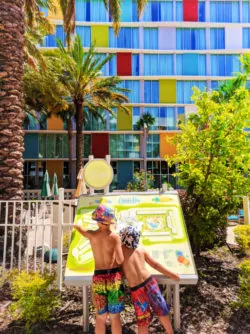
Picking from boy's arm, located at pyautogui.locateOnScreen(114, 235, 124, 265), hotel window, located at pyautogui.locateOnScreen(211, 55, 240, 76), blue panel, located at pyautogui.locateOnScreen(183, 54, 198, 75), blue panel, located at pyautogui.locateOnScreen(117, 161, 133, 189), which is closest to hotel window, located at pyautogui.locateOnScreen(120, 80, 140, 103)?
blue panel, located at pyautogui.locateOnScreen(183, 54, 198, 75)

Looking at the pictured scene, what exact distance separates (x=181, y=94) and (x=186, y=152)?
1072 inches

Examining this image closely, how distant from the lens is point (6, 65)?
21.6ft

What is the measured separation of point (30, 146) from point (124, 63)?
1259 cm

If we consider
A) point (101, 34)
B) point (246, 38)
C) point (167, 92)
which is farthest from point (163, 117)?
point (246, 38)

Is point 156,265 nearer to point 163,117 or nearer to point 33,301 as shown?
point 33,301

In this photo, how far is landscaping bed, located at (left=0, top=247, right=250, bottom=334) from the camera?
3865 mm

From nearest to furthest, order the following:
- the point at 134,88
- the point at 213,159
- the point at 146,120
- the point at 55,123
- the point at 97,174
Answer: the point at 97,174 < the point at 213,159 < the point at 146,120 < the point at 55,123 < the point at 134,88

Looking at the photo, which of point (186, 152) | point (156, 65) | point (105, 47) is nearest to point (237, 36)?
point (156, 65)

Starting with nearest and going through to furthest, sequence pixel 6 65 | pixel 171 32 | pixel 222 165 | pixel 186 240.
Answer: pixel 186 240, pixel 222 165, pixel 6 65, pixel 171 32

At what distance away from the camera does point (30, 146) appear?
30.3 m

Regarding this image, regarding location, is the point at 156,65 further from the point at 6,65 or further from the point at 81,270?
the point at 81,270

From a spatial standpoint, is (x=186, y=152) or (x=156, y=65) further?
(x=156, y=65)

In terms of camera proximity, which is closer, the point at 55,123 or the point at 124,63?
the point at 55,123

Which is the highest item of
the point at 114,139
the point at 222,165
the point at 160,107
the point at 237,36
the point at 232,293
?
the point at 237,36
